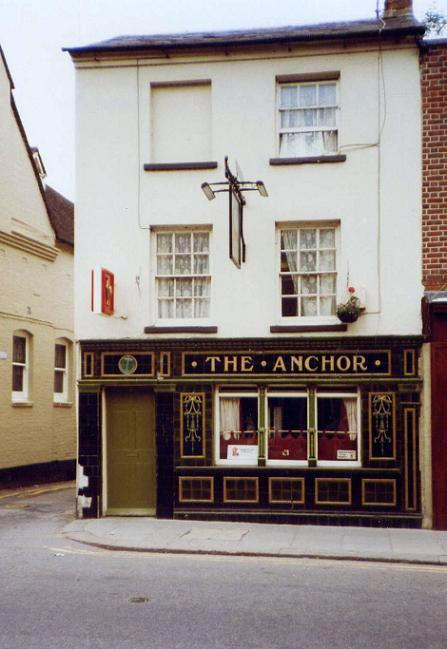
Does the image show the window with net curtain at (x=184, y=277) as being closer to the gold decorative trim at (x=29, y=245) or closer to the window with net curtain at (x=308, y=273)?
the window with net curtain at (x=308, y=273)

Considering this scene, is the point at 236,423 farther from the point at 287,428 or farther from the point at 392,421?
the point at 392,421

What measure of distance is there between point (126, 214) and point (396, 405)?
234 inches

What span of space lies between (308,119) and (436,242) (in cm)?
322

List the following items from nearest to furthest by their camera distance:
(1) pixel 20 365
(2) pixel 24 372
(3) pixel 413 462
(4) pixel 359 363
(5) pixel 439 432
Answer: (5) pixel 439 432 < (3) pixel 413 462 < (4) pixel 359 363 < (1) pixel 20 365 < (2) pixel 24 372

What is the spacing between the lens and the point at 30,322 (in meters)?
21.1

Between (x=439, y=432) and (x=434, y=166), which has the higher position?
(x=434, y=166)

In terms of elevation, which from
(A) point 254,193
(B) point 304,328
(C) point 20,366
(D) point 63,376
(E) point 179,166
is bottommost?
(D) point 63,376

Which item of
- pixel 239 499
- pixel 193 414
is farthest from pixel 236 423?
pixel 239 499

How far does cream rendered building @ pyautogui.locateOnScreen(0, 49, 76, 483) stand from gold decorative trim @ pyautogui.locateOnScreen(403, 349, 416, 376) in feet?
33.9

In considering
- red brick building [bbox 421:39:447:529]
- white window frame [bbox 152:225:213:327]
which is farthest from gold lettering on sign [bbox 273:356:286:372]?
red brick building [bbox 421:39:447:529]

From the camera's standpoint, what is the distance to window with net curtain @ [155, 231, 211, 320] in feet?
47.7

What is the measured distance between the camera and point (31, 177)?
21.5m

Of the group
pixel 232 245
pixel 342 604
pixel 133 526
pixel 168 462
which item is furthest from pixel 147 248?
pixel 342 604

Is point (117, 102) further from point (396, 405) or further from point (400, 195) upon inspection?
point (396, 405)
